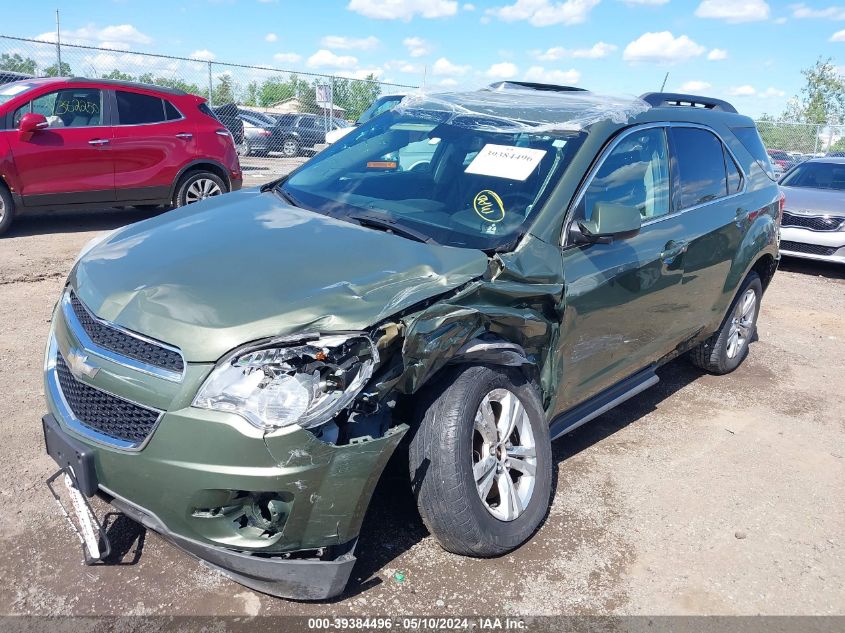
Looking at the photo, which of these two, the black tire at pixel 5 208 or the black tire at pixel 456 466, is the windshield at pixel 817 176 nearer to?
the black tire at pixel 456 466

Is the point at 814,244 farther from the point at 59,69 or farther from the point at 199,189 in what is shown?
the point at 59,69

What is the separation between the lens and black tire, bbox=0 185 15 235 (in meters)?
8.00

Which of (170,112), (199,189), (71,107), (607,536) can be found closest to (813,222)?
(607,536)

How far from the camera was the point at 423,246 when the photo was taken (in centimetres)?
303

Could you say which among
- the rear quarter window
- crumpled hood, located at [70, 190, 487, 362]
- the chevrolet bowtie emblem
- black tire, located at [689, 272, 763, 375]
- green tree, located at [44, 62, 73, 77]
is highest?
green tree, located at [44, 62, 73, 77]

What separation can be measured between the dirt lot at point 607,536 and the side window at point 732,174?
1.45 metres

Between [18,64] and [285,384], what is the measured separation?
46.5 feet

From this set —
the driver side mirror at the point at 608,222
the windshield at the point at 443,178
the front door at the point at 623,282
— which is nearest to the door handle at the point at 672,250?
the front door at the point at 623,282

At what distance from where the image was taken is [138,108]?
29.1ft

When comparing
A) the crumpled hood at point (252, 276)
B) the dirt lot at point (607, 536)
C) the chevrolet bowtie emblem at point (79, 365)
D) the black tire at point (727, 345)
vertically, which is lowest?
the dirt lot at point (607, 536)

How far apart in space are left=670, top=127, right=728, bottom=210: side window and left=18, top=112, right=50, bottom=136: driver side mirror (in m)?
6.90

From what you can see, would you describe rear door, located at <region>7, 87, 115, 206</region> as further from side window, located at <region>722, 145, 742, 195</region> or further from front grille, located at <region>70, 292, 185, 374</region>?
side window, located at <region>722, 145, 742, 195</region>

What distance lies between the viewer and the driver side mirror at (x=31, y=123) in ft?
25.9

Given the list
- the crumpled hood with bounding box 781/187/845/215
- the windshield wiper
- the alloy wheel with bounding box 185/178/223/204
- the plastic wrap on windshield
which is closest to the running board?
the windshield wiper
